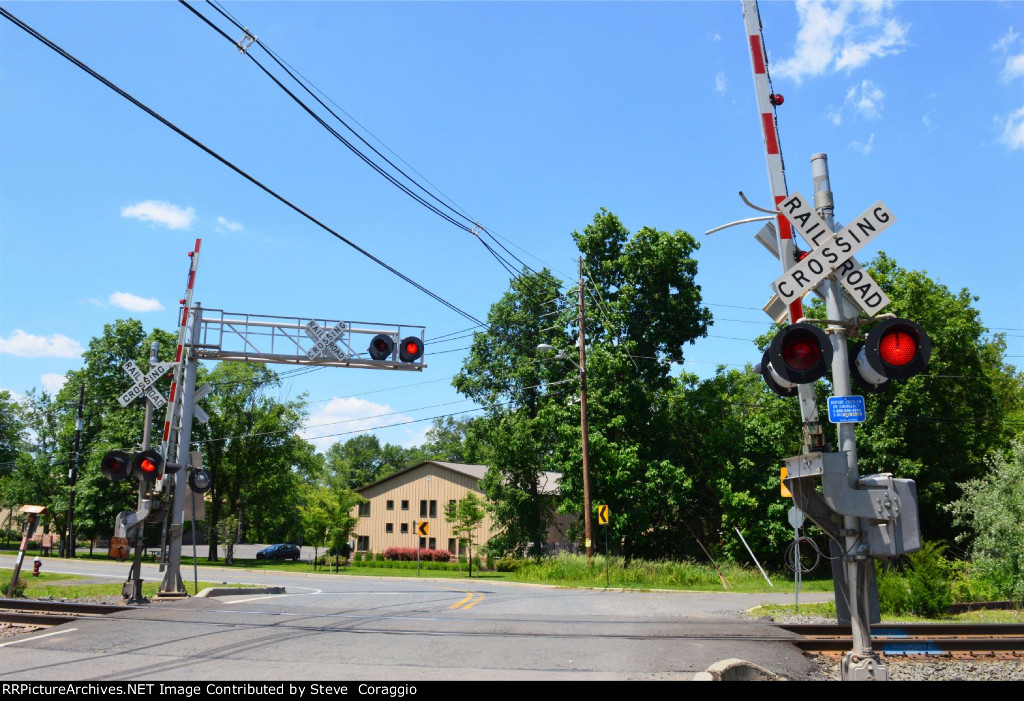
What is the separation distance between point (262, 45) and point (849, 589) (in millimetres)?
9878

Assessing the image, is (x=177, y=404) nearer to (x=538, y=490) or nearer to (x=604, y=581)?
(x=604, y=581)

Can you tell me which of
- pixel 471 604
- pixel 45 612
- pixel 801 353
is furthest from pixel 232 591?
pixel 801 353

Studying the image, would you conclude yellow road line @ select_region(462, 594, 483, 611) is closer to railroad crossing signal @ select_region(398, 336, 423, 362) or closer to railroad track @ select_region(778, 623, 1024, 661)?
railroad crossing signal @ select_region(398, 336, 423, 362)

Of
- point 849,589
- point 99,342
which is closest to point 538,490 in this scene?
point 849,589

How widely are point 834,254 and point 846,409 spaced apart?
4.08 ft

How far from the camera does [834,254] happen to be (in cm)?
601

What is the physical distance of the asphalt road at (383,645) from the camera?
8.23 meters

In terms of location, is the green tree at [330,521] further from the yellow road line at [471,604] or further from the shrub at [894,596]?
the shrub at [894,596]

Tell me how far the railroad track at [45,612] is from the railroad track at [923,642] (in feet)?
38.5

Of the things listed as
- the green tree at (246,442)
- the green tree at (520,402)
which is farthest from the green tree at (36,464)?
the green tree at (520,402)

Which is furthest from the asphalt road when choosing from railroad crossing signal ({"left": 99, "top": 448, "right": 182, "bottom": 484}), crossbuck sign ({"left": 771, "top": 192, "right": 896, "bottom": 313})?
crossbuck sign ({"left": 771, "top": 192, "right": 896, "bottom": 313})

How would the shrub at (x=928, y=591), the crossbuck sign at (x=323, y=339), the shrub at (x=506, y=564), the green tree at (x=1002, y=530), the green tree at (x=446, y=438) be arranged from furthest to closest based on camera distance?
1. the green tree at (x=446, y=438)
2. the shrub at (x=506, y=564)
3. the green tree at (x=1002, y=530)
4. the crossbuck sign at (x=323, y=339)
5. the shrub at (x=928, y=591)

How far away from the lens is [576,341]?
3844cm

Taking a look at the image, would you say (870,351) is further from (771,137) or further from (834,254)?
(771,137)
